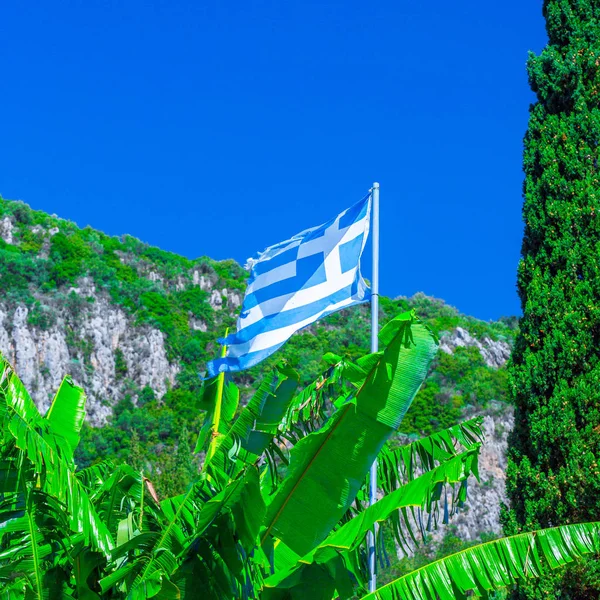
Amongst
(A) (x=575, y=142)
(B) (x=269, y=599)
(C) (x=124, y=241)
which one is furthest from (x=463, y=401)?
(B) (x=269, y=599)

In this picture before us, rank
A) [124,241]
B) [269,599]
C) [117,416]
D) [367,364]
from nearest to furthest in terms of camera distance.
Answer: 1. [367,364]
2. [269,599]
3. [117,416]
4. [124,241]

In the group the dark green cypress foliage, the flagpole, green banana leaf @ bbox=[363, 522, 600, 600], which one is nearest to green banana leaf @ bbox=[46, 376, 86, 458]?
the flagpole

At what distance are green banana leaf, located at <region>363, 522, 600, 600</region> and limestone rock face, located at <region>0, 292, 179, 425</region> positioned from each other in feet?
150

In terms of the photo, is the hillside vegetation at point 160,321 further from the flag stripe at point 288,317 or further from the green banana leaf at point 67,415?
the green banana leaf at point 67,415

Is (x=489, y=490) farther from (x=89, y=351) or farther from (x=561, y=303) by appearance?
(x=561, y=303)

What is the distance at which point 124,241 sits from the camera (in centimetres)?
6931

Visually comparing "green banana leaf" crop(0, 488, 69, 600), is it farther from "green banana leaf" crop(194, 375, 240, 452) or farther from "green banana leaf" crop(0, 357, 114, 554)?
"green banana leaf" crop(194, 375, 240, 452)

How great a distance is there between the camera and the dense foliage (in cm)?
597

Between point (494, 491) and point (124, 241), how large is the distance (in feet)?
110

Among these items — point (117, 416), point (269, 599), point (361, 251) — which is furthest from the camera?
point (117, 416)

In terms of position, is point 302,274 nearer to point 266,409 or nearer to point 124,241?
point 266,409

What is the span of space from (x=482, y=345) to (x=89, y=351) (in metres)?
24.2

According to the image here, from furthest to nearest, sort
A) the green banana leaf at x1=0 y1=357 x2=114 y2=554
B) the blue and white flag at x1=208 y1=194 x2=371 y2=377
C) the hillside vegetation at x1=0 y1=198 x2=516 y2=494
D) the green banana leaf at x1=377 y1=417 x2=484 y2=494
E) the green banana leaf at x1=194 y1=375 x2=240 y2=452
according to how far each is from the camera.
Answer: the hillside vegetation at x1=0 y1=198 x2=516 y2=494 → the blue and white flag at x1=208 y1=194 x2=371 y2=377 → the green banana leaf at x1=194 y1=375 x2=240 y2=452 → the green banana leaf at x1=377 y1=417 x2=484 y2=494 → the green banana leaf at x1=0 y1=357 x2=114 y2=554

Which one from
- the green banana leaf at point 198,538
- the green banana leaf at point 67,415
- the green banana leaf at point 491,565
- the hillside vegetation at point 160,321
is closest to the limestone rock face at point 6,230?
the hillside vegetation at point 160,321
